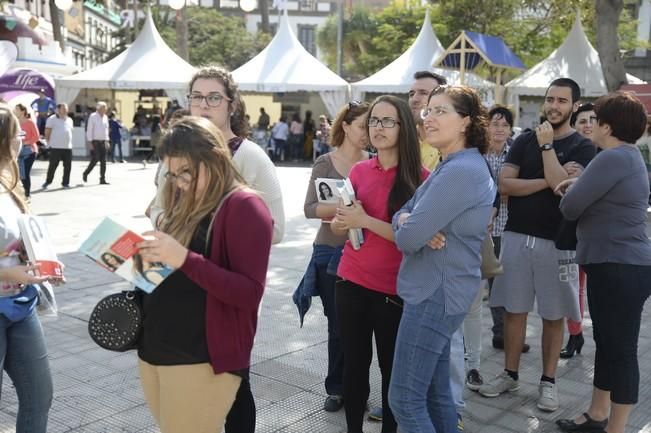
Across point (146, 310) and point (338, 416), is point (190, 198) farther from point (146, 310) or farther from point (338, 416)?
point (338, 416)

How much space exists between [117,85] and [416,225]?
20.1 metres

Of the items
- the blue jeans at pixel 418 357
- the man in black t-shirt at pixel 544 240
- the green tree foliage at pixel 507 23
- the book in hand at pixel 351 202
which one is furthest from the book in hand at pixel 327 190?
the green tree foliage at pixel 507 23

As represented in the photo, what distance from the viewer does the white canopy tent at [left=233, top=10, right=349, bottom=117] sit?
2112 cm

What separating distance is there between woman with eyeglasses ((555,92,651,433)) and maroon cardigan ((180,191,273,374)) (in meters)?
1.93

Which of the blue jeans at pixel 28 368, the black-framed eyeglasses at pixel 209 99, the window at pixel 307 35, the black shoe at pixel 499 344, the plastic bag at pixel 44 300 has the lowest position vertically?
the black shoe at pixel 499 344

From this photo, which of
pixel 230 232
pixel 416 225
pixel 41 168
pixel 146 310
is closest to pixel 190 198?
pixel 230 232

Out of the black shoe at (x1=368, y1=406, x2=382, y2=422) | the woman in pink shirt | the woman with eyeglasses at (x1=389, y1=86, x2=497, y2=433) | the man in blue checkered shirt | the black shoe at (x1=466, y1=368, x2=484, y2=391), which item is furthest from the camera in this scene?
the woman in pink shirt

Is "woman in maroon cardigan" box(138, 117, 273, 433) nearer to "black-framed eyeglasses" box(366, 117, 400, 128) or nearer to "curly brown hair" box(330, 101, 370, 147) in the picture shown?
"black-framed eyeglasses" box(366, 117, 400, 128)

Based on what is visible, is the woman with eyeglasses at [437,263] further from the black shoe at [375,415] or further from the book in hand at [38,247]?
the book in hand at [38,247]

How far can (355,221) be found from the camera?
3.08 m

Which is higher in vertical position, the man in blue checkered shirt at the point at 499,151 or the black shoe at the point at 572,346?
the man in blue checkered shirt at the point at 499,151

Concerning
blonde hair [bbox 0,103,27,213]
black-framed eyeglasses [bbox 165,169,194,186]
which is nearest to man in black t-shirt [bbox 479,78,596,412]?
black-framed eyeglasses [bbox 165,169,194,186]

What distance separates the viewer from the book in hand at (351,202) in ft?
10.2

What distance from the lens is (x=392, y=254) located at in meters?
3.21
